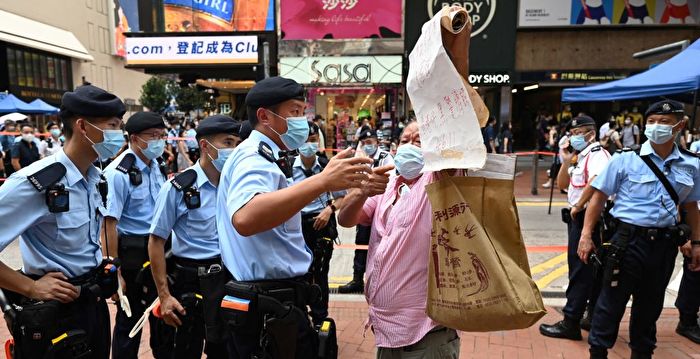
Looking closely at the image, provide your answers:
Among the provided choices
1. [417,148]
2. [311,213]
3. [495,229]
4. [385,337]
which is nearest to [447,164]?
[495,229]

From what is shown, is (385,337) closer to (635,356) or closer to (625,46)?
(635,356)

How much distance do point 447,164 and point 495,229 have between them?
307mm

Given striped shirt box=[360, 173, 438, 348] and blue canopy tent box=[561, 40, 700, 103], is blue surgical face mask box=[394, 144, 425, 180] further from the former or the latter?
blue canopy tent box=[561, 40, 700, 103]

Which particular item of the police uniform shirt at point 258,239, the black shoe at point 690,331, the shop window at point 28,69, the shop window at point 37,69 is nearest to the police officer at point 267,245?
the police uniform shirt at point 258,239

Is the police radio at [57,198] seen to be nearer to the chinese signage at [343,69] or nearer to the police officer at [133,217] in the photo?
the police officer at [133,217]

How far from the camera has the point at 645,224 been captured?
134 inches

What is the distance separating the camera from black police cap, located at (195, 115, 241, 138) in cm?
331

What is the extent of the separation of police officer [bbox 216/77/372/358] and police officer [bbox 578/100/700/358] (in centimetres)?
257

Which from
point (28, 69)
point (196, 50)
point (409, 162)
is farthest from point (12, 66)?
point (409, 162)

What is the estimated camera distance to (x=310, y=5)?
17.5 meters

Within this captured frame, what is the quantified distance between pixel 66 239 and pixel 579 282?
4078 millimetres

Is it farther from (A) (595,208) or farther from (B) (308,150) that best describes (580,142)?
(B) (308,150)

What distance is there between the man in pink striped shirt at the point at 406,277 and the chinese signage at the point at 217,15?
16960 mm

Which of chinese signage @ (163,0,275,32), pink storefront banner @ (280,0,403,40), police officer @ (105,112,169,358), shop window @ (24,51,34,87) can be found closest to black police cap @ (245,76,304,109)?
police officer @ (105,112,169,358)
